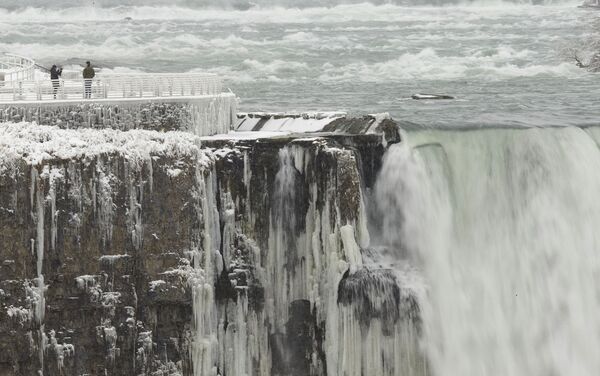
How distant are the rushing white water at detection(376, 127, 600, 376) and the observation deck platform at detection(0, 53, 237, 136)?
6.14 metres

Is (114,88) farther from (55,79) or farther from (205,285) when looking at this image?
(205,285)

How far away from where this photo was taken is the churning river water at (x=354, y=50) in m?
66.6

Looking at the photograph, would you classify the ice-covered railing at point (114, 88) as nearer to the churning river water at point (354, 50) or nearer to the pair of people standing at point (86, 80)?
the pair of people standing at point (86, 80)

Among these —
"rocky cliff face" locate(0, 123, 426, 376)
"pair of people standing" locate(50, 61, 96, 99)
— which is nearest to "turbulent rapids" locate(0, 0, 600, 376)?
"rocky cliff face" locate(0, 123, 426, 376)

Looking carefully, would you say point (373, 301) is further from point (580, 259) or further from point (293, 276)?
point (580, 259)

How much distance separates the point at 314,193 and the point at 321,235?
1329 millimetres

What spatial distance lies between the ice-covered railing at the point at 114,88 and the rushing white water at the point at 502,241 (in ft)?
22.5

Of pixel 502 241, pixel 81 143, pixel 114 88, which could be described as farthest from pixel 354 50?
pixel 81 143

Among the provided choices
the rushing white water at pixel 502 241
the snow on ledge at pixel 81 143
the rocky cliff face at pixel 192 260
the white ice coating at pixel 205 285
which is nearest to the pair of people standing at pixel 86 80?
the snow on ledge at pixel 81 143

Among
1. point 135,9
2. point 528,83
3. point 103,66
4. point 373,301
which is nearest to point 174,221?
point 373,301

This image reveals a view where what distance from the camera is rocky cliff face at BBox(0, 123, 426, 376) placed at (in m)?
39.0

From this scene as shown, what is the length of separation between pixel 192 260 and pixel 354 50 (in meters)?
61.7

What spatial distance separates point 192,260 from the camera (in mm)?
40281

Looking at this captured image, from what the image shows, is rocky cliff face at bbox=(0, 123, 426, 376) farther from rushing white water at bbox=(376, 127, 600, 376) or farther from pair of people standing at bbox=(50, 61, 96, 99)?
pair of people standing at bbox=(50, 61, 96, 99)
